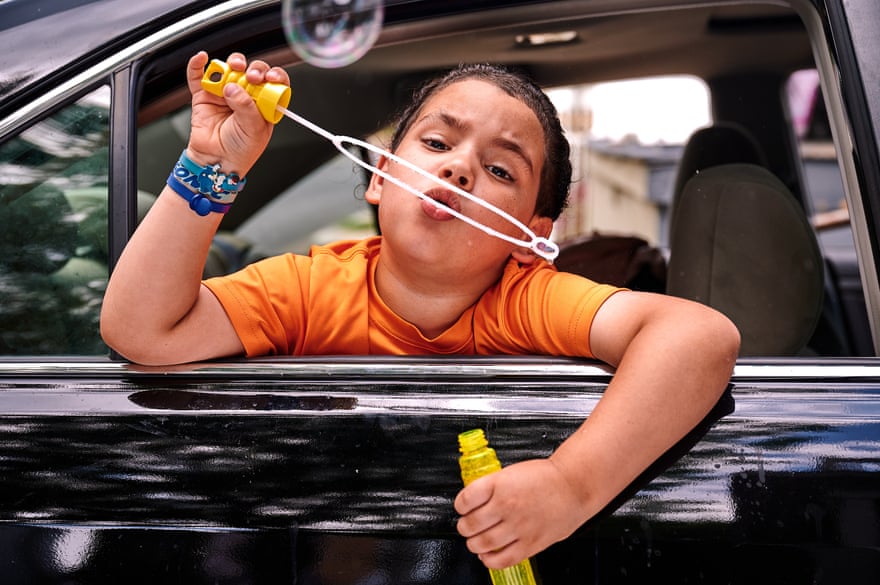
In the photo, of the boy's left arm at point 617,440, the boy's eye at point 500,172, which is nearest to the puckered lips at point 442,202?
the boy's eye at point 500,172

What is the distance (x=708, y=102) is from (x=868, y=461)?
6.51 feet

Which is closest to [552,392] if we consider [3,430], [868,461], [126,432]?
[868,461]

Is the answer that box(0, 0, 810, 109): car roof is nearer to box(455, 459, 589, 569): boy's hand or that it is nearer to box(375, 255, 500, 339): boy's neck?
box(375, 255, 500, 339): boy's neck

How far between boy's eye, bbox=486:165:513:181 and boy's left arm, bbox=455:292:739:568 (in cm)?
48

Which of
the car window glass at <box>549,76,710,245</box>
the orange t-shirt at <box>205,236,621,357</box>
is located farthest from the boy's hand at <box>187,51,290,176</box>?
the car window glass at <box>549,76,710,245</box>

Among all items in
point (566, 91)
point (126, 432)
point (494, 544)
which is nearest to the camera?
point (494, 544)

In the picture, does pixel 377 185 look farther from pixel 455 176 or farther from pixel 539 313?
pixel 539 313

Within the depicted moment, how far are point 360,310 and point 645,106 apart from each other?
6.99ft

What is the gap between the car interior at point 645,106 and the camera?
1.89 meters

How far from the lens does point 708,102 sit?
304cm

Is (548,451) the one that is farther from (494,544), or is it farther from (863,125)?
(863,125)

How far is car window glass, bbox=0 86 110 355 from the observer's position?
157 centimetres

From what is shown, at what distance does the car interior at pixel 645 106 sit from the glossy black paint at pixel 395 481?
1.84 feet

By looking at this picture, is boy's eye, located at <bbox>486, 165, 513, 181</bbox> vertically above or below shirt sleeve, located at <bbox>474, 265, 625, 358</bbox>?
above
